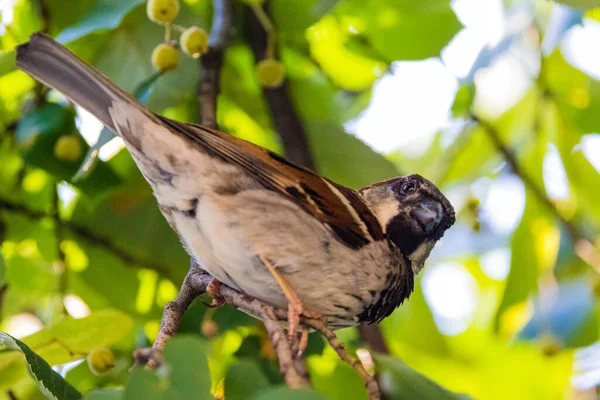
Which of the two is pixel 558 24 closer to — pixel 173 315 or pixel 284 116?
pixel 284 116

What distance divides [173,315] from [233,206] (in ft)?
1.19

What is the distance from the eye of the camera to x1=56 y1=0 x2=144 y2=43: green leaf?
230cm

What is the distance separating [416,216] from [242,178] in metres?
0.71

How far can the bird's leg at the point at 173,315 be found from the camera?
1450 mm

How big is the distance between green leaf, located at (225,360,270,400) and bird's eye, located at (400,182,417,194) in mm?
1287

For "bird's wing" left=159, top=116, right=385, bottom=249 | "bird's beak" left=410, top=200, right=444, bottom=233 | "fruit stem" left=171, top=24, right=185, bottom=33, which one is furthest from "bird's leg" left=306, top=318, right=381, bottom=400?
"fruit stem" left=171, top=24, right=185, bottom=33

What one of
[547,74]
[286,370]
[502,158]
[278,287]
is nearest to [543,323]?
[502,158]

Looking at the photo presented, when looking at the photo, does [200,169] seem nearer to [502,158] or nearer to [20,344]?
[20,344]

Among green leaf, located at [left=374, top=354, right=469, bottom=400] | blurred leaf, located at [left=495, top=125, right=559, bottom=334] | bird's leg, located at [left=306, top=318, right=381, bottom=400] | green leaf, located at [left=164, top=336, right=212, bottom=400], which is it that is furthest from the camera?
blurred leaf, located at [left=495, top=125, right=559, bottom=334]

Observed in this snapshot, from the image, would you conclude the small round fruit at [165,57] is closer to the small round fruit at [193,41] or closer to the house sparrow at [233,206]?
the small round fruit at [193,41]

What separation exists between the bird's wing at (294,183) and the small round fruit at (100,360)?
604 millimetres

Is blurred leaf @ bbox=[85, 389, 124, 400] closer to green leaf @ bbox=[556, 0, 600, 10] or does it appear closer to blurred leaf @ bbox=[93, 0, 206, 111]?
blurred leaf @ bbox=[93, 0, 206, 111]

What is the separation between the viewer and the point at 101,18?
7.81ft

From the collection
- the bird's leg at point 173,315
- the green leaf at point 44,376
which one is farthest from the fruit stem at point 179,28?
the green leaf at point 44,376
